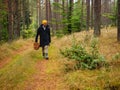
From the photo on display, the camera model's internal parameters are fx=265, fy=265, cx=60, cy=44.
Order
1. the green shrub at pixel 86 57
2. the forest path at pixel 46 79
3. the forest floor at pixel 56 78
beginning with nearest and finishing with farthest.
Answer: the forest floor at pixel 56 78 → the forest path at pixel 46 79 → the green shrub at pixel 86 57

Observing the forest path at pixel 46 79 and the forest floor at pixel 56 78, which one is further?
the forest path at pixel 46 79

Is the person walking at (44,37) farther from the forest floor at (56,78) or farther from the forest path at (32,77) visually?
the forest floor at (56,78)

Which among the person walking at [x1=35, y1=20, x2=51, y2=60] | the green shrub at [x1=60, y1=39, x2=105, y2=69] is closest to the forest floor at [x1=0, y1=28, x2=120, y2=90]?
the green shrub at [x1=60, y1=39, x2=105, y2=69]

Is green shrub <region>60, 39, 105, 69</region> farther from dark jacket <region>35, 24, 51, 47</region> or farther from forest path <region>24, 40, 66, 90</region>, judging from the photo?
dark jacket <region>35, 24, 51, 47</region>


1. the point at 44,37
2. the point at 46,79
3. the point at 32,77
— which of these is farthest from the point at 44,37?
the point at 46,79

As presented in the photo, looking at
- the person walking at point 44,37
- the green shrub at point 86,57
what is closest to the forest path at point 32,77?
the green shrub at point 86,57

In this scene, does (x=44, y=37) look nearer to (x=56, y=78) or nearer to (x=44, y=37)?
(x=44, y=37)

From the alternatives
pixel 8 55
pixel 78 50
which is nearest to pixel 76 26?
pixel 8 55

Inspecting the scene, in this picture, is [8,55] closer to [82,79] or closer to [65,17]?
[82,79]

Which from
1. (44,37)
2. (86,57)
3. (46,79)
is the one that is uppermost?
(44,37)

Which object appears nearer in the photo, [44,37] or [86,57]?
[86,57]

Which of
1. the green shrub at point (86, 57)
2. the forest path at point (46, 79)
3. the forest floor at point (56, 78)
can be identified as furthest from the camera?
the green shrub at point (86, 57)

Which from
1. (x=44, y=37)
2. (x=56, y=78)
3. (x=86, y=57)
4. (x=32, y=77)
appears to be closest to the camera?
(x=56, y=78)

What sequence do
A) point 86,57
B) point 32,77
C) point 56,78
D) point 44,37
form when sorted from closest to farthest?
point 56,78, point 32,77, point 86,57, point 44,37
